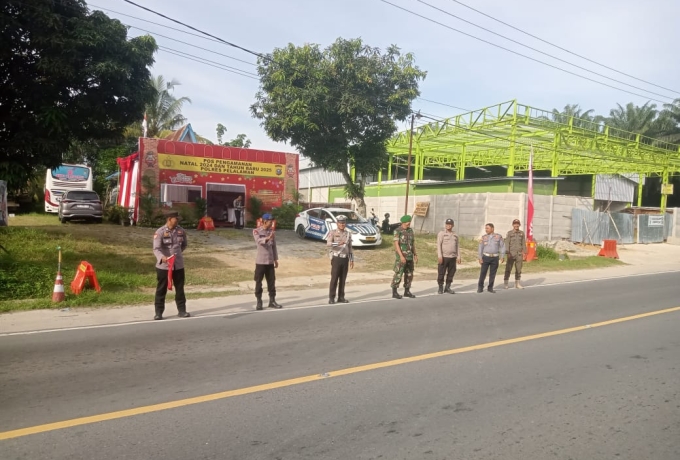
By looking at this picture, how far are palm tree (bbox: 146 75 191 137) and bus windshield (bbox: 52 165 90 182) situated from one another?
711cm

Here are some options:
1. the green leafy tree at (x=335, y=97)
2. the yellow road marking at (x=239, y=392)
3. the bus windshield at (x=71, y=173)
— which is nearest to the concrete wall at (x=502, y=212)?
the green leafy tree at (x=335, y=97)

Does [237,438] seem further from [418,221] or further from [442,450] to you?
[418,221]

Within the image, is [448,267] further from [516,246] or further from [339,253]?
[339,253]

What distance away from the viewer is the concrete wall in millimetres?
22500

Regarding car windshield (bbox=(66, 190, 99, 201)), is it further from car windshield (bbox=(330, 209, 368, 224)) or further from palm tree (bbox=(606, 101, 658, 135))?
palm tree (bbox=(606, 101, 658, 135))

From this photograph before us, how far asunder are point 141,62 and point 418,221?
17696 millimetres

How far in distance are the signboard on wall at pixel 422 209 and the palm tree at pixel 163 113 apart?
17.7 m

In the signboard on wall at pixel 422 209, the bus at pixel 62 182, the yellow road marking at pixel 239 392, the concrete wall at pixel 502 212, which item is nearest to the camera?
the yellow road marking at pixel 239 392

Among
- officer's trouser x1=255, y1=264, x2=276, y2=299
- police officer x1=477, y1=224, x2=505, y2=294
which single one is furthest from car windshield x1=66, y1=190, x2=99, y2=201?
police officer x1=477, y1=224, x2=505, y2=294

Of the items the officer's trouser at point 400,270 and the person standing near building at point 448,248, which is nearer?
the officer's trouser at point 400,270

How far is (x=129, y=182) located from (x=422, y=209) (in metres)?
14.7

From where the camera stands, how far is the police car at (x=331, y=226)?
18609 millimetres

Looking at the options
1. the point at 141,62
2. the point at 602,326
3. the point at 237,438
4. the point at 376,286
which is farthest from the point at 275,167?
the point at 237,438

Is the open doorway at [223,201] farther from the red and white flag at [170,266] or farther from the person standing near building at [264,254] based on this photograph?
the red and white flag at [170,266]
